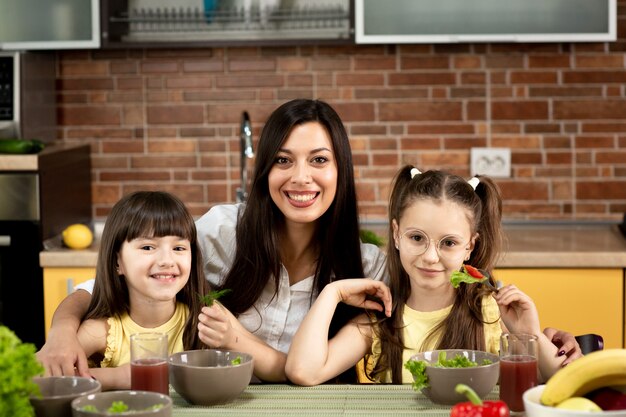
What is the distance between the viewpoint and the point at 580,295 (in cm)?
351

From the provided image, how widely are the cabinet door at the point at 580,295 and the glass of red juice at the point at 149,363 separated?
1.91 meters

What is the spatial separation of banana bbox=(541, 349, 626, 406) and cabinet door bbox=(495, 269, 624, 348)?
5.97 feet

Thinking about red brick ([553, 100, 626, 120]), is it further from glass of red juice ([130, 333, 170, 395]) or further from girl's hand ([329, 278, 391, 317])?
glass of red juice ([130, 333, 170, 395])

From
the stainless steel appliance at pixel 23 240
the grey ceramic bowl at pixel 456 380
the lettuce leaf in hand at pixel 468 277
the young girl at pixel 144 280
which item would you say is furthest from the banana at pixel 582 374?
the stainless steel appliance at pixel 23 240

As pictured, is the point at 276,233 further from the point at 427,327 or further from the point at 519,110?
the point at 519,110

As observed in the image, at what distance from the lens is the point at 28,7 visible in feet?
13.0

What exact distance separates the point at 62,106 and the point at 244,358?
2518 millimetres

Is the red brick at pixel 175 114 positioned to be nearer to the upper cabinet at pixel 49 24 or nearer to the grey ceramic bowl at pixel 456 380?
the upper cabinet at pixel 49 24

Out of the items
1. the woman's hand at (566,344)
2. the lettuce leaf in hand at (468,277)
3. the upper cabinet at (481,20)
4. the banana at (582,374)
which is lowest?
the woman's hand at (566,344)

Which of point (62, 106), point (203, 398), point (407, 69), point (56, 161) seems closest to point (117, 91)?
point (62, 106)

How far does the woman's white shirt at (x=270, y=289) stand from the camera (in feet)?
8.46

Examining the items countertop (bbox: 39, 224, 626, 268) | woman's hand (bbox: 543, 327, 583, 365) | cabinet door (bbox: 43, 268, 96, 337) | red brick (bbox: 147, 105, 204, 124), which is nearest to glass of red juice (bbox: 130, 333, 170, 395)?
woman's hand (bbox: 543, 327, 583, 365)

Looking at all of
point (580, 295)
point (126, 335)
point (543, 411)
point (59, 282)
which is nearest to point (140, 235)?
point (126, 335)

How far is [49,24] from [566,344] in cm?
257
